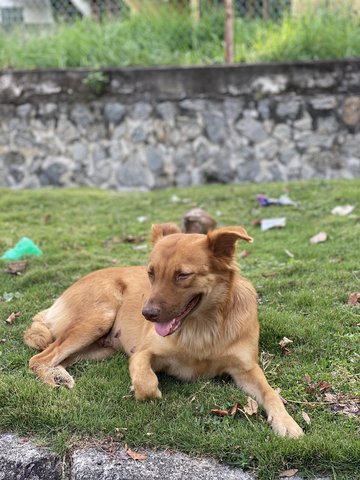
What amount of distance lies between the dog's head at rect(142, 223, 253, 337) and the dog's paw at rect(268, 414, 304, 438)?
761mm

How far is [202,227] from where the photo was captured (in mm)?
6969

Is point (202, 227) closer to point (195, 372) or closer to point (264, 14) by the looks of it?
point (195, 372)

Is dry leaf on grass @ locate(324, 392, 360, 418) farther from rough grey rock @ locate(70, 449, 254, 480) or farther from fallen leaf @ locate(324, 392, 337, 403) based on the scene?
rough grey rock @ locate(70, 449, 254, 480)

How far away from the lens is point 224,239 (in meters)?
3.70

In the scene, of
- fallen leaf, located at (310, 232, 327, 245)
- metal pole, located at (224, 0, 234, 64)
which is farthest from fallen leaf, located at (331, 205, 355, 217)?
metal pole, located at (224, 0, 234, 64)

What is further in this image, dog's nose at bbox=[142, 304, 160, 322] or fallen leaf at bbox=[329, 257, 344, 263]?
fallen leaf at bbox=[329, 257, 344, 263]

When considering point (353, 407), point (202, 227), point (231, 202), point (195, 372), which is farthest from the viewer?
point (231, 202)

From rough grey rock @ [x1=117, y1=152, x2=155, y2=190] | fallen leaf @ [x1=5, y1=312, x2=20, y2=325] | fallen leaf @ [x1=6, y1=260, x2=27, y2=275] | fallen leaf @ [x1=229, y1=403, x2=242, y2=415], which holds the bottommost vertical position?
rough grey rock @ [x1=117, y1=152, x2=155, y2=190]

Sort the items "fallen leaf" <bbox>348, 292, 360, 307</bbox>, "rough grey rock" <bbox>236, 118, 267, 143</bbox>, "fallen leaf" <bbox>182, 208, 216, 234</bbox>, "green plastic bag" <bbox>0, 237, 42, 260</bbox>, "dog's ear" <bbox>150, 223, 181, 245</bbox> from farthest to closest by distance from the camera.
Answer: "rough grey rock" <bbox>236, 118, 267, 143</bbox> → "fallen leaf" <bbox>182, 208, 216, 234</bbox> → "green plastic bag" <bbox>0, 237, 42, 260</bbox> → "fallen leaf" <bbox>348, 292, 360, 307</bbox> → "dog's ear" <bbox>150, 223, 181, 245</bbox>

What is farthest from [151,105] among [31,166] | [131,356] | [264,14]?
[131,356]

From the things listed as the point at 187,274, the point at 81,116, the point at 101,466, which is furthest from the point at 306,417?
the point at 81,116

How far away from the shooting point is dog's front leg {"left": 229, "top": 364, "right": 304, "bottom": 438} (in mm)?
3332

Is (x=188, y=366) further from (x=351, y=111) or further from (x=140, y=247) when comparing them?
(x=351, y=111)

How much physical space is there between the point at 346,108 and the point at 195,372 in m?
7.24
